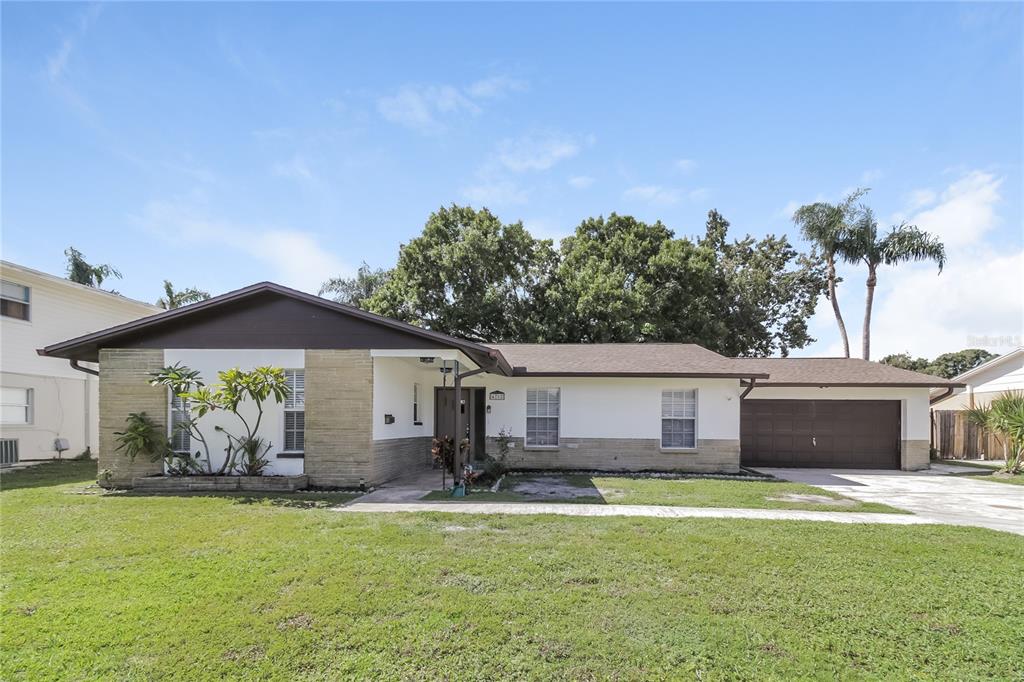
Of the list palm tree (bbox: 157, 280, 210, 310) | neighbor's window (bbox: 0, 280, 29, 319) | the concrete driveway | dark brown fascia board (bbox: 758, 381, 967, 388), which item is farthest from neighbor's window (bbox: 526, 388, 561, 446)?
palm tree (bbox: 157, 280, 210, 310)

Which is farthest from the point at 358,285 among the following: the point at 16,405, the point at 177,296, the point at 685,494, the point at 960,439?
the point at 960,439

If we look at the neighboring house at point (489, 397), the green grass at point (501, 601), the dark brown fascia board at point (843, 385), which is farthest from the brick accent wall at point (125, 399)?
the dark brown fascia board at point (843, 385)

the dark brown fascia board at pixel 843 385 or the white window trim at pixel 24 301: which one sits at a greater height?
the white window trim at pixel 24 301

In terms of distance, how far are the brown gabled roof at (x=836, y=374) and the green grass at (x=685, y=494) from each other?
396 cm

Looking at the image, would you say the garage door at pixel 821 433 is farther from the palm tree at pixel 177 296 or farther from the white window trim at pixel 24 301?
the palm tree at pixel 177 296

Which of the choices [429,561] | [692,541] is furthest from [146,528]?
[692,541]

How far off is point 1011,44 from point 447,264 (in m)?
19.7

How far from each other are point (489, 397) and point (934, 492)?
10.0 m

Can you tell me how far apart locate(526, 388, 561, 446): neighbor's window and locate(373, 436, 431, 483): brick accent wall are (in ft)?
9.01

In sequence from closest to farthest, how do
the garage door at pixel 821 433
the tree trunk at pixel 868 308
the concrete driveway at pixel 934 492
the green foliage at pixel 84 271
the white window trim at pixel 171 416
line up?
the concrete driveway at pixel 934 492 → the white window trim at pixel 171 416 → the garage door at pixel 821 433 → the tree trunk at pixel 868 308 → the green foliage at pixel 84 271

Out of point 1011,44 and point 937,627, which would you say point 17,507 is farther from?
point 1011,44

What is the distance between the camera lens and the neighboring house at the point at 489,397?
36.3 feet

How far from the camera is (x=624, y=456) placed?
47.4 feet

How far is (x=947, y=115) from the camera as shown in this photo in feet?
38.2
